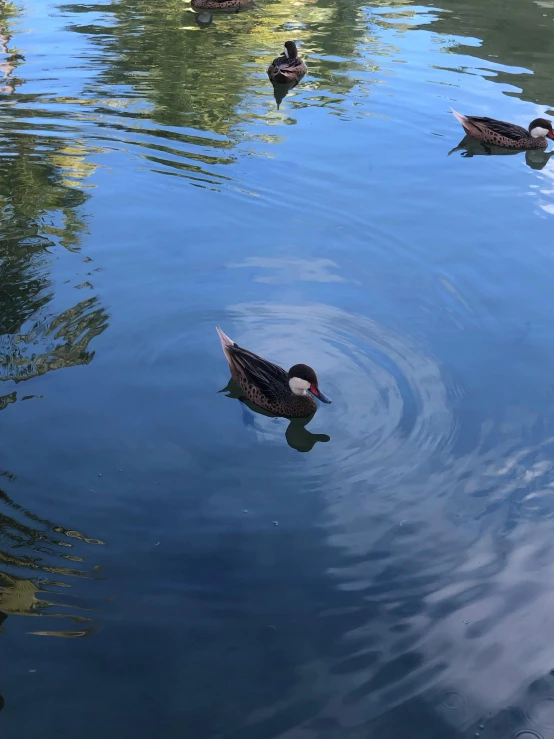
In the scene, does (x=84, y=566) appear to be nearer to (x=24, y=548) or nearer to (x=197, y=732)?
(x=24, y=548)

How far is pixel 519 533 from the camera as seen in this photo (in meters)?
5.82

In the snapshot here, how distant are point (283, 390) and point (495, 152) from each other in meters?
6.95

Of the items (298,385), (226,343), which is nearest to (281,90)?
(226,343)

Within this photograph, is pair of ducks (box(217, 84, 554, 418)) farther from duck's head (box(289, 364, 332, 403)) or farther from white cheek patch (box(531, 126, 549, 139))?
white cheek patch (box(531, 126, 549, 139))

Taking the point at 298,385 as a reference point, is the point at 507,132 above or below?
above

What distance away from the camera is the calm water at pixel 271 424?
480cm

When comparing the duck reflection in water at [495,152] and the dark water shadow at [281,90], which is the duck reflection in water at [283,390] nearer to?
the duck reflection in water at [495,152]

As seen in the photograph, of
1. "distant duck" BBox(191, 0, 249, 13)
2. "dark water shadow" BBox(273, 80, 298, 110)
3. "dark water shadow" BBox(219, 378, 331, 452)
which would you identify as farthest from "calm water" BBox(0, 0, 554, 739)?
"distant duck" BBox(191, 0, 249, 13)

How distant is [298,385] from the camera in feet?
22.2

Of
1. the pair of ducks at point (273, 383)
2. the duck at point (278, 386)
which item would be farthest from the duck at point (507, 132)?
the duck at point (278, 386)

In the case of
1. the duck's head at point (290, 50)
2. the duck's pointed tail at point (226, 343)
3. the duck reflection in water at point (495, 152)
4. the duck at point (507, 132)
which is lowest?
the duck's pointed tail at point (226, 343)

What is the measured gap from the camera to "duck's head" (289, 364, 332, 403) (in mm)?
6723

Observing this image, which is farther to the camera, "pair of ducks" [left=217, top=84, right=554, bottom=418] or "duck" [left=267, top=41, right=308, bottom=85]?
"duck" [left=267, top=41, right=308, bottom=85]

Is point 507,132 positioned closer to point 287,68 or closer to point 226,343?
point 287,68
